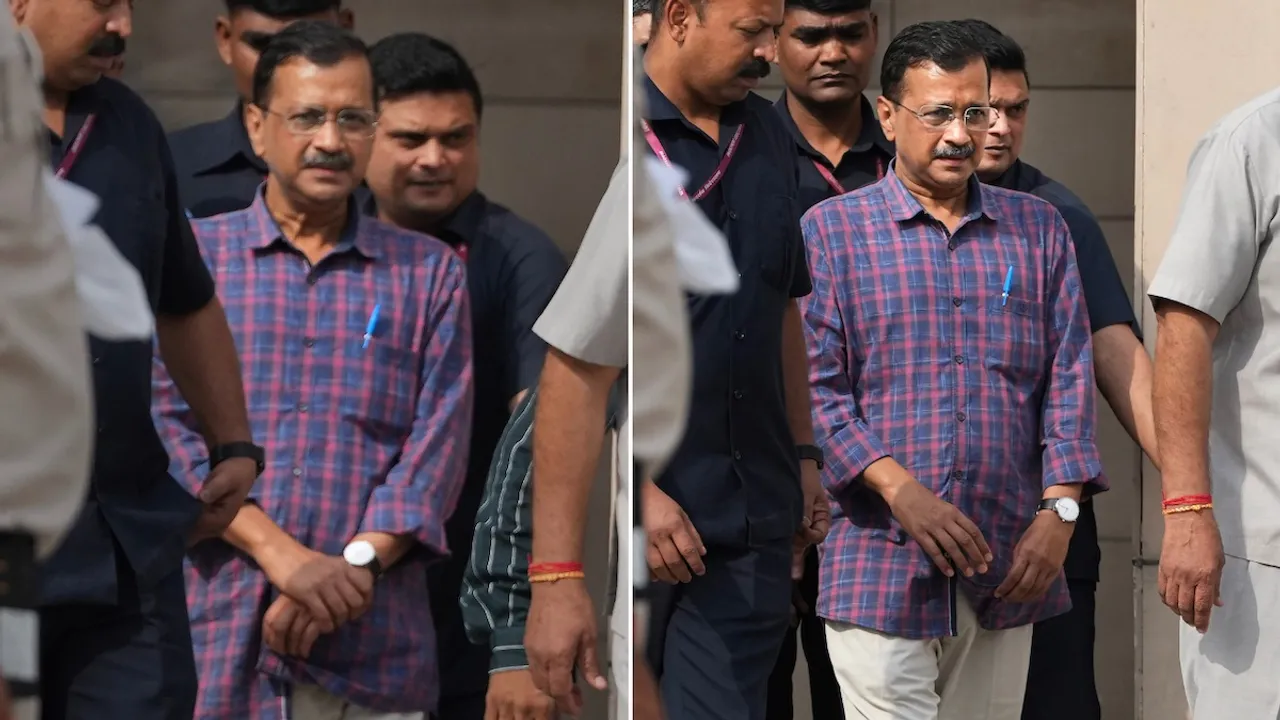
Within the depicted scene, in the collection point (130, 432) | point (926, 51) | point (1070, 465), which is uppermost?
point (926, 51)

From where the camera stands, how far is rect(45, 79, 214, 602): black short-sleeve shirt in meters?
1.08

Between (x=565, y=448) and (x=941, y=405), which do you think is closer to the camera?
(x=565, y=448)

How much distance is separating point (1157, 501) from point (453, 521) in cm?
88

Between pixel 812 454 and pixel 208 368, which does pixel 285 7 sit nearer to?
pixel 208 368

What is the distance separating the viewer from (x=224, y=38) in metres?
1.11

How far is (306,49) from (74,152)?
0.59ft

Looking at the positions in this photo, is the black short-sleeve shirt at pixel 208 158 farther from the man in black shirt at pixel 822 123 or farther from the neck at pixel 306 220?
the man in black shirt at pixel 822 123

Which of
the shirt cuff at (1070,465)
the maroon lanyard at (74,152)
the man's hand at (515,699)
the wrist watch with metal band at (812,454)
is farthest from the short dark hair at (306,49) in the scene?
the shirt cuff at (1070,465)

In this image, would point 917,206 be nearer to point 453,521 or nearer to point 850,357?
point 850,357

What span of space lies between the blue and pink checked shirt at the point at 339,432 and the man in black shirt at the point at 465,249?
1cm

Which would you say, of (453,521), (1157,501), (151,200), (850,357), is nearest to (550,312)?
(453,521)

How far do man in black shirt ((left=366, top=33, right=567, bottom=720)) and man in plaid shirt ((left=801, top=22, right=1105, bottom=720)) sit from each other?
1.32 ft

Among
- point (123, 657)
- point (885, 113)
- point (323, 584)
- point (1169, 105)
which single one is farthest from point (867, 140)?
point (123, 657)

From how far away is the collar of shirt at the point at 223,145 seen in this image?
1109mm
